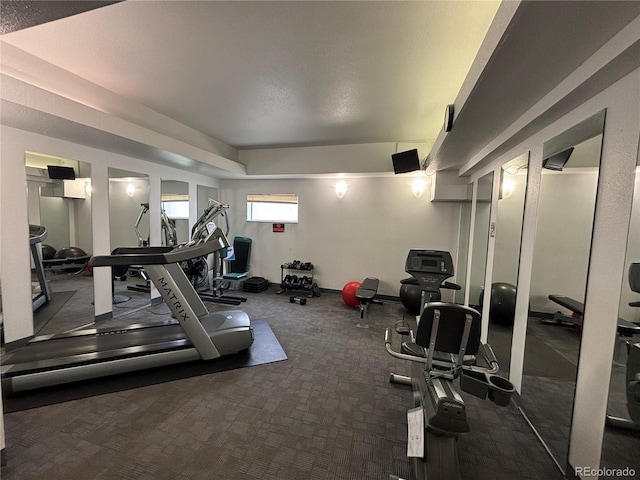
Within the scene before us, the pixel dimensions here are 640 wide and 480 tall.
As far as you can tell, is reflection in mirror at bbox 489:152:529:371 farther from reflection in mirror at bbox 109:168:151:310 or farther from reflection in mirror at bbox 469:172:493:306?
reflection in mirror at bbox 109:168:151:310

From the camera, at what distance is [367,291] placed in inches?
171

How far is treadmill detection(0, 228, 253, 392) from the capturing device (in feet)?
7.48

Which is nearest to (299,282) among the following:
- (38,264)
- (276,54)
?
(38,264)

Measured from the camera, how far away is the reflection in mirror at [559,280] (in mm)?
1587

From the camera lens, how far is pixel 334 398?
90.0 inches

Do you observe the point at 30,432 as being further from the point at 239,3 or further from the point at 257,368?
the point at 239,3

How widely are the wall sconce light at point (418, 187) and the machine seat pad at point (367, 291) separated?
6.23 ft

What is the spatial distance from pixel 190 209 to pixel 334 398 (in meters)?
4.74

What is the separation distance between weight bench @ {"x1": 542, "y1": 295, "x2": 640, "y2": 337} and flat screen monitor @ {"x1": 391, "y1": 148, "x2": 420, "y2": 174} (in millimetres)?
2798

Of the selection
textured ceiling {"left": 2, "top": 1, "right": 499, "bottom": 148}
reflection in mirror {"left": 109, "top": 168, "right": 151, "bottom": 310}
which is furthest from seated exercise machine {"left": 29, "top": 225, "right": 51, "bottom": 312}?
textured ceiling {"left": 2, "top": 1, "right": 499, "bottom": 148}

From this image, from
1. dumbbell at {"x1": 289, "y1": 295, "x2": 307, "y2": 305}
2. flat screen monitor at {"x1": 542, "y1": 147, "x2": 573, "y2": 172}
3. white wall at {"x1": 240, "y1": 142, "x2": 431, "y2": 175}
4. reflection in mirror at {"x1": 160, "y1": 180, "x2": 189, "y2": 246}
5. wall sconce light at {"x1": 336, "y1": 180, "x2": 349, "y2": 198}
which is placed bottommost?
dumbbell at {"x1": 289, "y1": 295, "x2": 307, "y2": 305}

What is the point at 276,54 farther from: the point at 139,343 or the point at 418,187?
the point at 418,187

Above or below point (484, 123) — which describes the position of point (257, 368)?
below

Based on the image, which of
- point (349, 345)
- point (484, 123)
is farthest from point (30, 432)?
point (484, 123)
